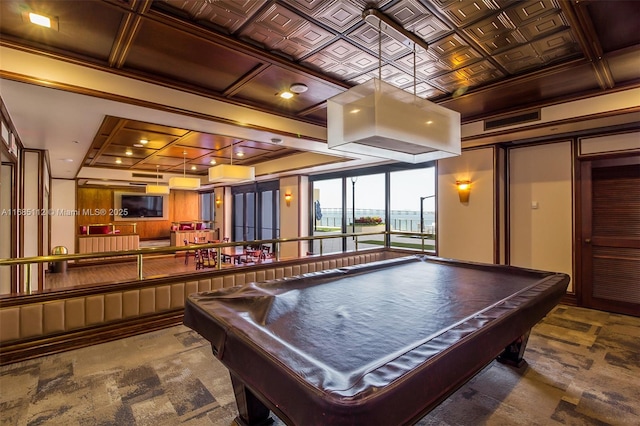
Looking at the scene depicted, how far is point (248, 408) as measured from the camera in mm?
1908

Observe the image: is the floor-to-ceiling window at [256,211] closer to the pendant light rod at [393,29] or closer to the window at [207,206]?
the window at [207,206]

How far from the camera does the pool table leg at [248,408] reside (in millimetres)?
1900

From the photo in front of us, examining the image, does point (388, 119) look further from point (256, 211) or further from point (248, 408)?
point (256, 211)

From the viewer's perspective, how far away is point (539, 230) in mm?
4828

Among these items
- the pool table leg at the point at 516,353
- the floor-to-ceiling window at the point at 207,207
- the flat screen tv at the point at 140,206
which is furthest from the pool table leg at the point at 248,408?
the flat screen tv at the point at 140,206

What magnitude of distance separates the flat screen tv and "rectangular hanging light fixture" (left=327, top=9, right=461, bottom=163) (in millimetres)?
12032

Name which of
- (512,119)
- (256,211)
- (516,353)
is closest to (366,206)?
(512,119)

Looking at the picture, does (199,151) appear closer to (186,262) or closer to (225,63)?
(186,262)

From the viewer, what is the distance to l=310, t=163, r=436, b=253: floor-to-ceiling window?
6270mm

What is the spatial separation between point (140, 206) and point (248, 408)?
491 inches

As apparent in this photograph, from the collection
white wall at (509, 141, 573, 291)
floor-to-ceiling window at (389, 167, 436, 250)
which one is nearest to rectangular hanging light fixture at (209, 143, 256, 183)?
floor-to-ceiling window at (389, 167, 436, 250)

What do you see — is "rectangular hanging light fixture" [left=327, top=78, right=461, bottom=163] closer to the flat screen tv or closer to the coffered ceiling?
the coffered ceiling

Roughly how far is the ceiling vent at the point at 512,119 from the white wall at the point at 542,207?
3.31 ft

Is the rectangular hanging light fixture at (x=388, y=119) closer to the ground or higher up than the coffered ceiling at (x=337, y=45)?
closer to the ground
